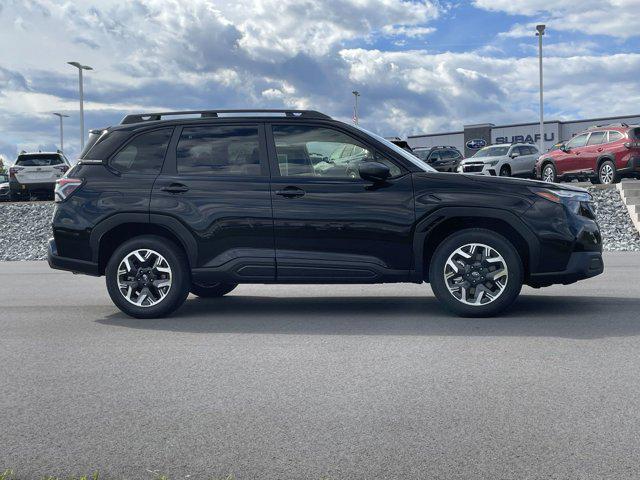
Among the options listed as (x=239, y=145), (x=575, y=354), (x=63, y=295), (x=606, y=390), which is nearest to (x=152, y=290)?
(x=239, y=145)

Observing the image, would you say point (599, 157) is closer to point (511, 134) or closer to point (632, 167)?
point (632, 167)

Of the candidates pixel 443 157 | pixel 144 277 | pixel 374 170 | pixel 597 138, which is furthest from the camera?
pixel 443 157

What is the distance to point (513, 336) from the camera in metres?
6.93

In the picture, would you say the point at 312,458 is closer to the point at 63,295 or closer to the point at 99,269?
the point at 99,269

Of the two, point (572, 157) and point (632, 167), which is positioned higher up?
point (572, 157)

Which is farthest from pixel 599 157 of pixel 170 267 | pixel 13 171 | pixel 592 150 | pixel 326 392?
pixel 326 392

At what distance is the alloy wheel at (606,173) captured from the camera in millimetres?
24656

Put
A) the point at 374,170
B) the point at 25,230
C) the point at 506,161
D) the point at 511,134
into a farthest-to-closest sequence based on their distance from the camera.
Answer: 1. the point at 511,134
2. the point at 506,161
3. the point at 25,230
4. the point at 374,170

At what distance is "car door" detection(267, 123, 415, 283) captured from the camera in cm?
762

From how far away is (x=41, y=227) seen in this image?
2177cm

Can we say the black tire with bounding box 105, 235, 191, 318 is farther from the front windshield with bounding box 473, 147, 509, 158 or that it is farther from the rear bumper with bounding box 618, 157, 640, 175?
the front windshield with bounding box 473, 147, 509, 158

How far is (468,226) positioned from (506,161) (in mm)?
26276

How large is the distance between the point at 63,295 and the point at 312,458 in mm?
7380

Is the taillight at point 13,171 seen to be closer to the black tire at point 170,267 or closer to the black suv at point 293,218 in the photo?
the black suv at point 293,218
